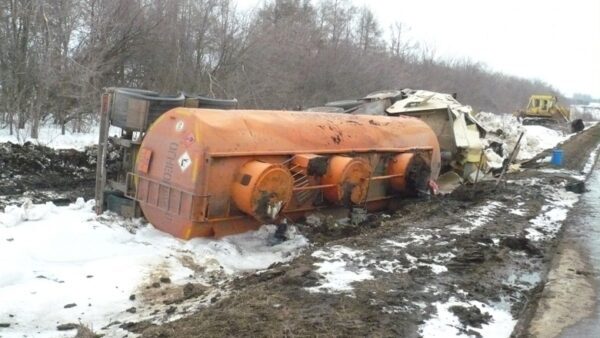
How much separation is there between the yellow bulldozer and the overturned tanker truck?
36.9 metres

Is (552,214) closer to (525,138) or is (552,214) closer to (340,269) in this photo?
(340,269)

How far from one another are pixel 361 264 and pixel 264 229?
176 centimetres

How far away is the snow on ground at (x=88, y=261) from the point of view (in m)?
4.73

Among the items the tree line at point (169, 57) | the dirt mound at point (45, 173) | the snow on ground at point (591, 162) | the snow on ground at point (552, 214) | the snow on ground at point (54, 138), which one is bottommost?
the dirt mound at point (45, 173)

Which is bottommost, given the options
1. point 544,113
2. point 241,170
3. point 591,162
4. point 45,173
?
point 45,173

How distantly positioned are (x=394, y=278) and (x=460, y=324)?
102 centimetres

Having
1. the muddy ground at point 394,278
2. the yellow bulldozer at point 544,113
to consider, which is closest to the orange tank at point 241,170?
the muddy ground at point 394,278

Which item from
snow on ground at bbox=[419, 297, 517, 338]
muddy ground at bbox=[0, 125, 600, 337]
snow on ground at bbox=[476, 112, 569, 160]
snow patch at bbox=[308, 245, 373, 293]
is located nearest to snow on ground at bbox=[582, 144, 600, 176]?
snow on ground at bbox=[476, 112, 569, 160]

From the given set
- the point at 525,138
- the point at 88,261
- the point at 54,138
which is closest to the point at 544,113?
the point at 525,138

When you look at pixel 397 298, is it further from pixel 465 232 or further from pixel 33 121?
pixel 33 121

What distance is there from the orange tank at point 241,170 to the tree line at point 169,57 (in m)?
8.72

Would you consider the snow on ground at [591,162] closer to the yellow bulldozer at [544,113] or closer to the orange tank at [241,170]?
the orange tank at [241,170]

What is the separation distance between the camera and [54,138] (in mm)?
13898

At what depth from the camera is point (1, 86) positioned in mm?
14266
